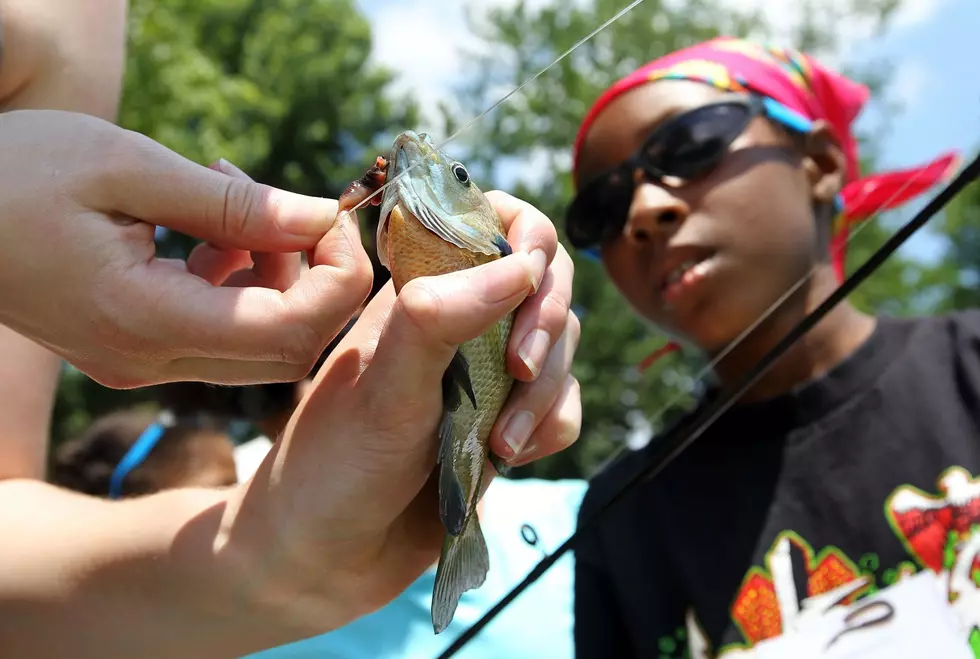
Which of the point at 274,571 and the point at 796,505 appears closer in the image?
the point at 274,571

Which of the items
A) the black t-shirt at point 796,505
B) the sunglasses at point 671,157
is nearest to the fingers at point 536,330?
the black t-shirt at point 796,505

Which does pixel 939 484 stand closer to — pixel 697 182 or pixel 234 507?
pixel 697 182

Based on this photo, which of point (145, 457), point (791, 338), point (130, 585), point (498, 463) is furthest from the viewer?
point (145, 457)

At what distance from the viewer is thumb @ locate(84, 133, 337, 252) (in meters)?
0.87

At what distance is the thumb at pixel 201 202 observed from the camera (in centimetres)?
87

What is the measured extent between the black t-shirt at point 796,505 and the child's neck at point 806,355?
1.8 inches

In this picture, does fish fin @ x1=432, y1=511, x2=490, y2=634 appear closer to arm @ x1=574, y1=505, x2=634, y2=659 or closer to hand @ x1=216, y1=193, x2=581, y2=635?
hand @ x1=216, y1=193, x2=581, y2=635

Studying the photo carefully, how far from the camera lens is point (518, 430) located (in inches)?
→ 40.1

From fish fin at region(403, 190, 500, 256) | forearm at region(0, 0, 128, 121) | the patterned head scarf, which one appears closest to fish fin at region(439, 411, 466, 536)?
fish fin at region(403, 190, 500, 256)

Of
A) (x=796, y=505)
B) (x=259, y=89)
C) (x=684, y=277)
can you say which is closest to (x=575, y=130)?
(x=684, y=277)

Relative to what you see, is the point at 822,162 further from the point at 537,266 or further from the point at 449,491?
the point at 449,491

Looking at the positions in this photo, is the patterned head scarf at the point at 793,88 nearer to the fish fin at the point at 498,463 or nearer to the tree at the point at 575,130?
the tree at the point at 575,130

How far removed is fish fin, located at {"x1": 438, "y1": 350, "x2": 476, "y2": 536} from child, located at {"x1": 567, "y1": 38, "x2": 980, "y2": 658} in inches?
31.6

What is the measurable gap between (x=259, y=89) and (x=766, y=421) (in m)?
10.8
